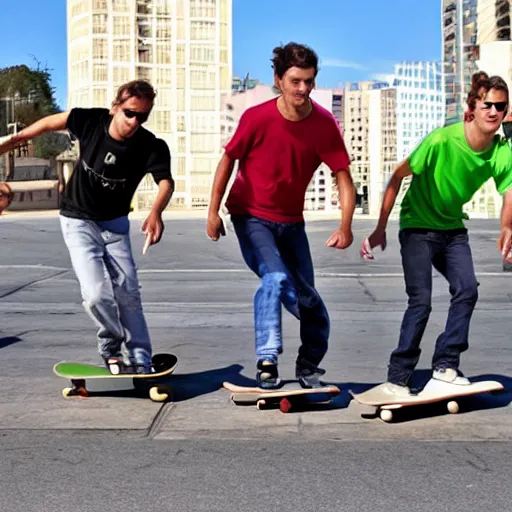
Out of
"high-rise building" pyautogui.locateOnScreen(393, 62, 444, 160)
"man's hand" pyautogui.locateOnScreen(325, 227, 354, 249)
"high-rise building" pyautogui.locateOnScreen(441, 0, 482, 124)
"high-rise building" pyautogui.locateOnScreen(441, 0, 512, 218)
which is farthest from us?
"high-rise building" pyautogui.locateOnScreen(393, 62, 444, 160)

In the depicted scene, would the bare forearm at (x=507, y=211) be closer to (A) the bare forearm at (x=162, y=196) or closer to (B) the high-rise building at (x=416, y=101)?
(A) the bare forearm at (x=162, y=196)

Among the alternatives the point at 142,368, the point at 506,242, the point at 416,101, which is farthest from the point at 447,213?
the point at 416,101

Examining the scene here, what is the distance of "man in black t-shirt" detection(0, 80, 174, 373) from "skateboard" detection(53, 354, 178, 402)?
79 millimetres

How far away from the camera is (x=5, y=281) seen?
1513 centimetres

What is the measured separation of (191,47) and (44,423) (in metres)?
89.2

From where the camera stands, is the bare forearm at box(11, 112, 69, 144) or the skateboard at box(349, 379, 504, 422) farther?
the bare forearm at box(11, 112, 69, 144)

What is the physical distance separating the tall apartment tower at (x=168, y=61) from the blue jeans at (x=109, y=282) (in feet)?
265

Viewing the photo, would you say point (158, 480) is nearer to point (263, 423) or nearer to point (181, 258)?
point (263, 423)

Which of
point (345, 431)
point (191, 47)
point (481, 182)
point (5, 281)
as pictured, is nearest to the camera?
point (345, 431)

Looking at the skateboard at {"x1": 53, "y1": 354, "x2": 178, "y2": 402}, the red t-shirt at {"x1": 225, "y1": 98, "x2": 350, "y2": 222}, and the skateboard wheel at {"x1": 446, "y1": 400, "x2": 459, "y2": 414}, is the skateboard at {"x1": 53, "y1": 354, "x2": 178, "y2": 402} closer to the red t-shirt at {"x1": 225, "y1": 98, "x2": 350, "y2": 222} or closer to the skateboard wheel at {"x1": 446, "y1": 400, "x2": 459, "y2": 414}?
the red t-shirt at {"x1": 225, "y1": 98, "x2": 350, "y2": 222}

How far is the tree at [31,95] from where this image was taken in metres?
90.1

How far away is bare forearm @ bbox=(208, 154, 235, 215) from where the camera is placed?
5.76 m

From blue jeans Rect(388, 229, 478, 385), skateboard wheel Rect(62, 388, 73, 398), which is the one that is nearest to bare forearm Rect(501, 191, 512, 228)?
blue jeans Rect(388, 229, 478, 385)

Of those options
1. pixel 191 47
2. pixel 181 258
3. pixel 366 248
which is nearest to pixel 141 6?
pixel 191 47
